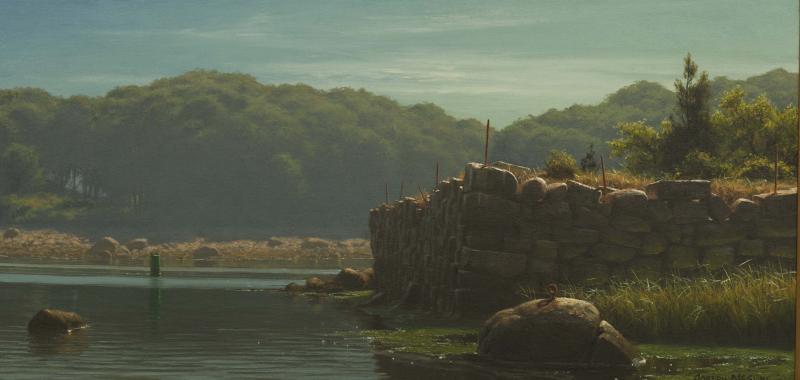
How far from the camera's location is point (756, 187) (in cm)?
3075

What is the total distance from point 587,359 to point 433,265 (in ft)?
44.4

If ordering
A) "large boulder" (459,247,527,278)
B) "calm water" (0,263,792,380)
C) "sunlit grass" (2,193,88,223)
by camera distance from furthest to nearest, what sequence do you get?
1. "sunlit grass" (2,193,88,223)
2. "large boulder" (459,247,527,278)
3. "calm water" (0,263,792,380)

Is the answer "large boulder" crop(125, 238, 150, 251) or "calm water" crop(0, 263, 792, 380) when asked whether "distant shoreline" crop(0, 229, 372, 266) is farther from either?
"calm water" crop(0, 263, 792, 380)

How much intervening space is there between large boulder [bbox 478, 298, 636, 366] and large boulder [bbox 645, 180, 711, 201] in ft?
32.6

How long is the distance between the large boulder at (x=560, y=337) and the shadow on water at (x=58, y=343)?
24.4 ft

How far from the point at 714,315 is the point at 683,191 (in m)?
6.95

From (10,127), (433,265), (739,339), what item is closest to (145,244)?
(10,127)

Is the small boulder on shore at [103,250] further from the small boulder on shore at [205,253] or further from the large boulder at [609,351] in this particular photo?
the large boulder at [609,351]

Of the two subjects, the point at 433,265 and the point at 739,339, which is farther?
the point at 433,265

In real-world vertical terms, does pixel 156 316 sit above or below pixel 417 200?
below

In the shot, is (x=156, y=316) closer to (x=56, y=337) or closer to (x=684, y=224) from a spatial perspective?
(x=56, y=337)

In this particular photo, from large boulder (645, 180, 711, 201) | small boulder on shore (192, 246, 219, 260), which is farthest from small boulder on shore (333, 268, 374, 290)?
small boulder on shore (192, 246, 219, 260)

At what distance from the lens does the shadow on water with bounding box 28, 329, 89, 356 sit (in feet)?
70.7

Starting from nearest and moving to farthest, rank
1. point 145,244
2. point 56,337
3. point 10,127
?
point 56,337 → point 145,244 → point 10,127
